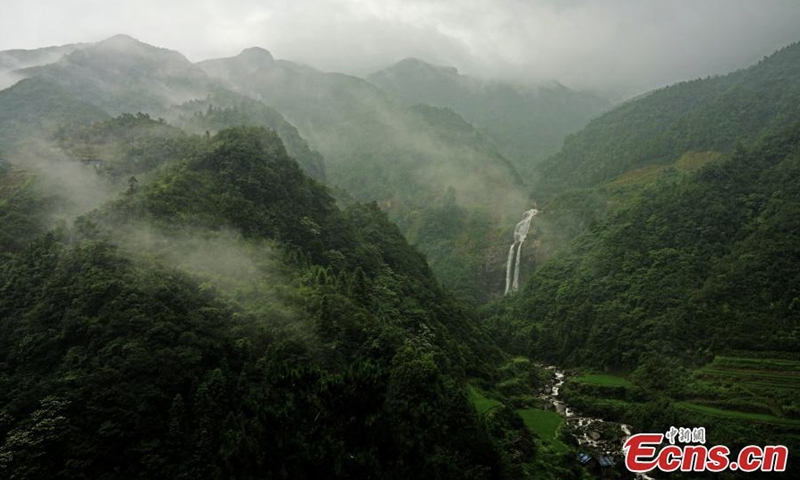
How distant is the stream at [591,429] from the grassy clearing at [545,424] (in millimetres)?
1177

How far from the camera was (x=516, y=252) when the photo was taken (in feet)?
332

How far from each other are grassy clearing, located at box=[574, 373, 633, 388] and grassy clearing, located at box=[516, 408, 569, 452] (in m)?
7.26

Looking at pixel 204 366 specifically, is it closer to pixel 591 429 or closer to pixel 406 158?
pixel 591 429

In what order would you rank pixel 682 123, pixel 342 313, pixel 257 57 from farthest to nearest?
pixel 257 57, pixel 682 123, pixel 342 313

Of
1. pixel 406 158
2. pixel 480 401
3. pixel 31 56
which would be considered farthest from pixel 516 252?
pixel 31 56

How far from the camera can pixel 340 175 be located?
14112 centimetres

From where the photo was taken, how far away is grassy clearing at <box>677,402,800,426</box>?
3594 cm

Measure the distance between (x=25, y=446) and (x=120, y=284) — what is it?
9.57 meters

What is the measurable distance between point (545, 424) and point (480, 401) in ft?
17.9

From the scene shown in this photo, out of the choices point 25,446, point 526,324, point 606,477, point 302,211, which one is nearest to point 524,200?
point 526,324

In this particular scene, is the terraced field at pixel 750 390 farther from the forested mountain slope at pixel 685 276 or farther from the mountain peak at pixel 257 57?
the mountain peak at pixel 257 57

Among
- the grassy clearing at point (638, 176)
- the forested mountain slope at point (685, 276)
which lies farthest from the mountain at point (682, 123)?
the forested mountain slope at point (685, 276)

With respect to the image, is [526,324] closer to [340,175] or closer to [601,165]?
[601,165]

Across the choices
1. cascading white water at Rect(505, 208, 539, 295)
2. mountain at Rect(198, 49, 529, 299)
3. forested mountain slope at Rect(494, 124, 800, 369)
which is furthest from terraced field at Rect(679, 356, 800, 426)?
mountain at Rect(198, 49, 529, 299)
